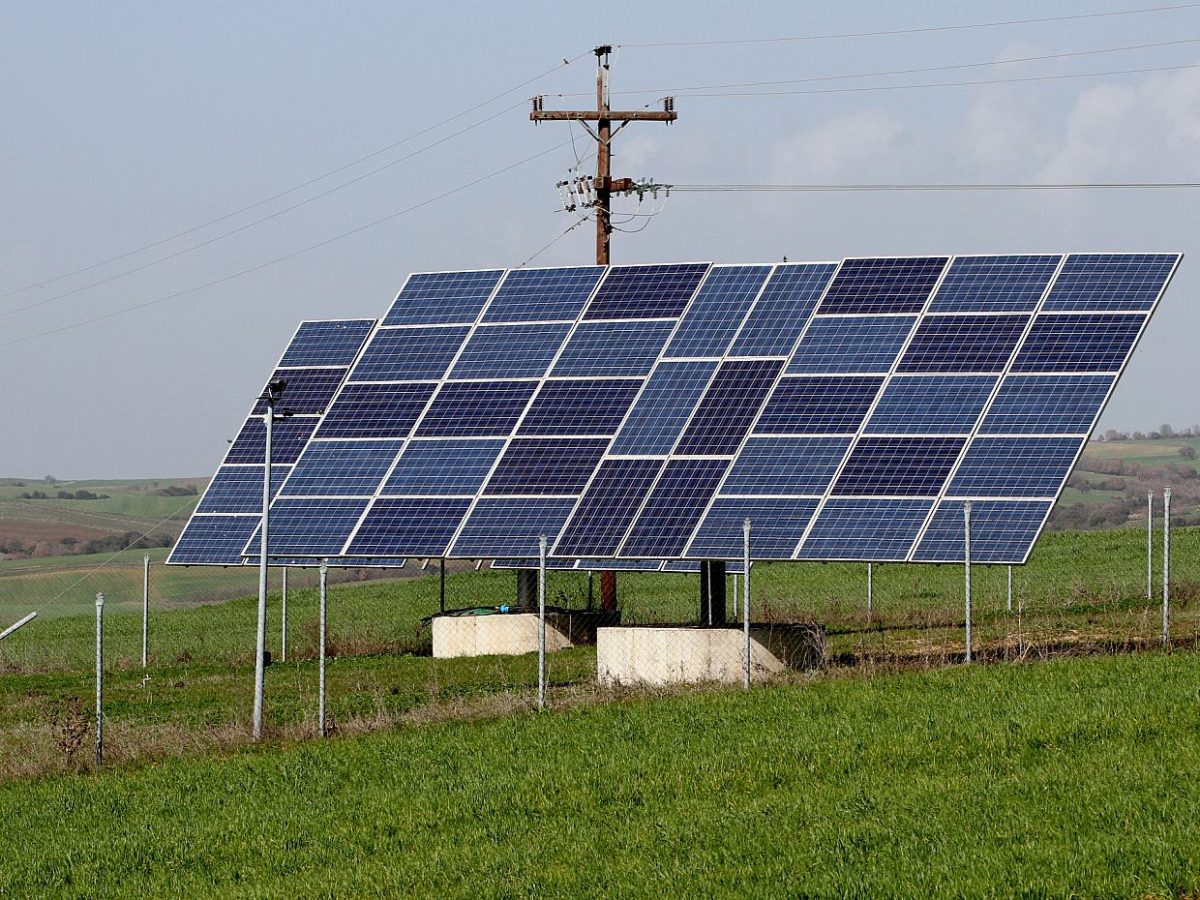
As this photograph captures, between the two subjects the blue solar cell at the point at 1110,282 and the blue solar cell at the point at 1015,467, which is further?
the blue solar cell at the point at 1110,282

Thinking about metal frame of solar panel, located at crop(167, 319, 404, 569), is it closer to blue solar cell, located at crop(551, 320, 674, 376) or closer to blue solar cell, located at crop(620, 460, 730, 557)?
blue solar cell, located at crop(551, 320, 674, 376)

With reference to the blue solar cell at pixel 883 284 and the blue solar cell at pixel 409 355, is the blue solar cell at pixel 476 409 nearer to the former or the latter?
the blue solar cell at pixel 409 355

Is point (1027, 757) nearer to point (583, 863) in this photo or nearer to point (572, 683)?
point (583, 863)

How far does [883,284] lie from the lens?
97.5ft

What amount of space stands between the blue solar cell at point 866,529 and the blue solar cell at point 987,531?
0.28 meters

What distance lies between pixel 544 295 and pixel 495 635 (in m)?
7.62

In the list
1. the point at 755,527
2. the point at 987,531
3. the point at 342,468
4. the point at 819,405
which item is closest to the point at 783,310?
the point at 819,405

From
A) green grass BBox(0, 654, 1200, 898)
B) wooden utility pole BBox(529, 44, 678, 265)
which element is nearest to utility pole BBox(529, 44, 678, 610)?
wooden utility pole BBox(529, 44, 678, 265)

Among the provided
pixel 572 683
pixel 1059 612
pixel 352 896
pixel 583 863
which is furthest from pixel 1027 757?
pixel 1059 612

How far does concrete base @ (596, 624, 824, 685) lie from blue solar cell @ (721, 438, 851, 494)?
244 cm

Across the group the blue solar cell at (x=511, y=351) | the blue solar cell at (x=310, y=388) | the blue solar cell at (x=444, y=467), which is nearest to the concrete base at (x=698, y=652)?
the blue solar cell at (x=444, y=467)

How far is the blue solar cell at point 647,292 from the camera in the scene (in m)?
31.2

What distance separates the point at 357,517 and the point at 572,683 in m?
4.99

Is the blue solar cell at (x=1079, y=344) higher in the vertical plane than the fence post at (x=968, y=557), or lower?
higher
